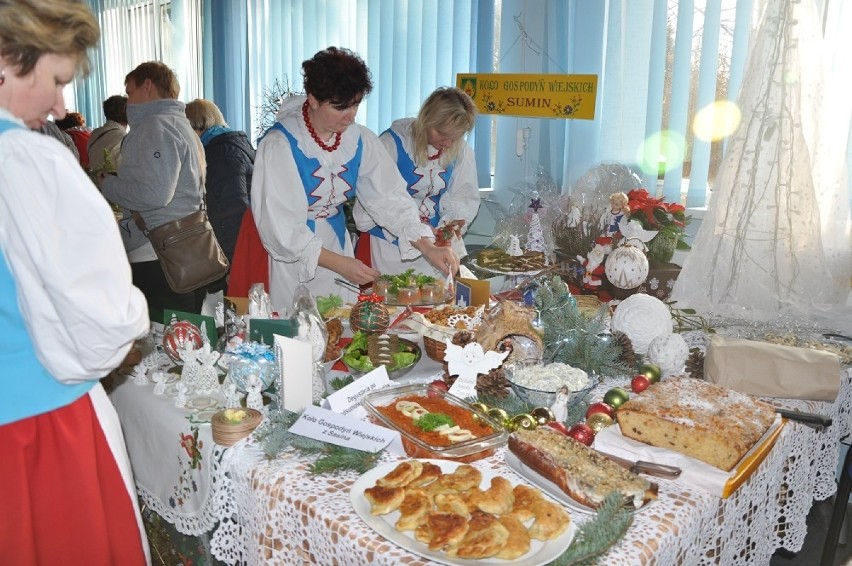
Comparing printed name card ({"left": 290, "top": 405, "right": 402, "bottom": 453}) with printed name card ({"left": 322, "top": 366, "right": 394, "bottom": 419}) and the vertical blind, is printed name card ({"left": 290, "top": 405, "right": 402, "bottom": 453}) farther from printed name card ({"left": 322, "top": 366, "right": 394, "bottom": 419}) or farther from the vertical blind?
the vertical blind

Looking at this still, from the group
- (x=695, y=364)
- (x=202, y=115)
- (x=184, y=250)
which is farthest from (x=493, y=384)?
(x=202, y=115)

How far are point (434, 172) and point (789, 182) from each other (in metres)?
1.46

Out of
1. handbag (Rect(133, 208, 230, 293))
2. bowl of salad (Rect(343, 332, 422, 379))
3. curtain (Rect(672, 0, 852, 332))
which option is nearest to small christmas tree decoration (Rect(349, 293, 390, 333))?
bowl of salad (Rect(343, 332, 422, 379))

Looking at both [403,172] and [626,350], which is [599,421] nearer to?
[626,350]

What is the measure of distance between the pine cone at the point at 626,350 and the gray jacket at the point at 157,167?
205cm

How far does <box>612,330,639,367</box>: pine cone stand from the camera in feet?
6.01

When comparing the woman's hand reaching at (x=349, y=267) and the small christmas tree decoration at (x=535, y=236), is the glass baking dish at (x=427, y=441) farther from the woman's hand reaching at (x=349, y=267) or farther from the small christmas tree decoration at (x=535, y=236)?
the small christmas tree decoration at (x=535, y=236)

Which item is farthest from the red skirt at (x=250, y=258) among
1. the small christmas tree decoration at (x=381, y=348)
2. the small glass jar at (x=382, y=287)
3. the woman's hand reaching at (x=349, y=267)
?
the small christmas tree decoration at (x=381, y=348)

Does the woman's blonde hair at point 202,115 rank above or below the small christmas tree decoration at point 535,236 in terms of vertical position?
above

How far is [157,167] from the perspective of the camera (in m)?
2.99

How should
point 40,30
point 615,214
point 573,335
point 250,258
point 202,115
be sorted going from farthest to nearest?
point 202,115 → point 250,258 → point 615,214 → point 573,335 → point 40,30

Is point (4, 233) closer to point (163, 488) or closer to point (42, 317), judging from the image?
point (42, 317)

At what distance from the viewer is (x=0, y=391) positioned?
1.12 metres

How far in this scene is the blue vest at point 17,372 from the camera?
1.09 m
